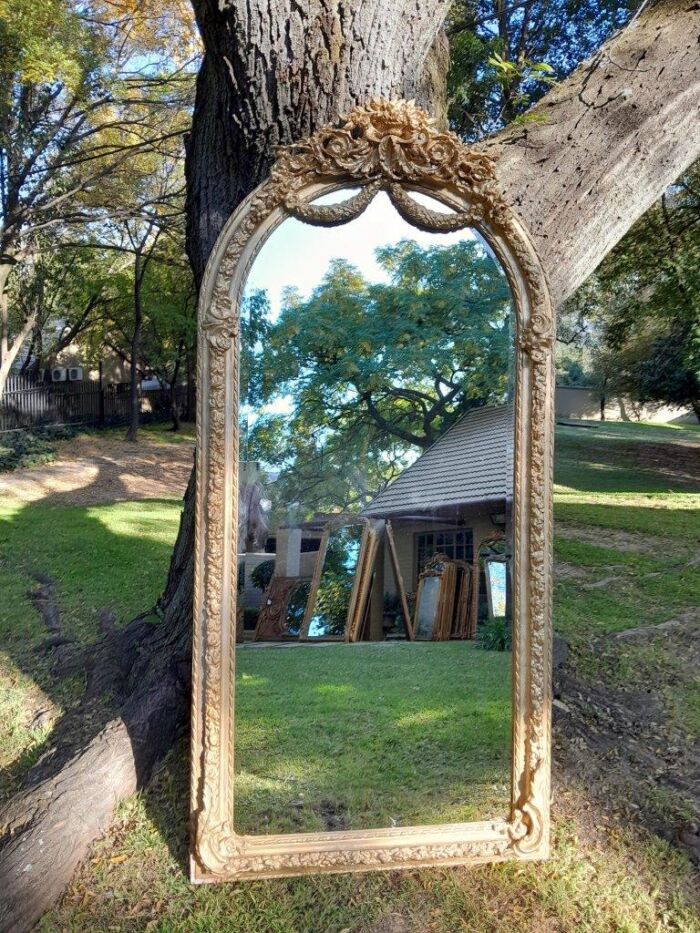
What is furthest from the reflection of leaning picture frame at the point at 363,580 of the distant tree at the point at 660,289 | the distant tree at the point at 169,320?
the distant tree at the point at 169,320

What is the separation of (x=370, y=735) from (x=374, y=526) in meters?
0.80

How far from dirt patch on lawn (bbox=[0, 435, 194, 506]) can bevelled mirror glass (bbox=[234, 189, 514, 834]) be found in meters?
7.64

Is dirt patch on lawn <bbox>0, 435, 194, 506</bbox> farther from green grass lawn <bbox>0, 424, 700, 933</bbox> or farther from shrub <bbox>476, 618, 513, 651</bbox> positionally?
shrub <bbox>476, 618, 513, 651</bbox>

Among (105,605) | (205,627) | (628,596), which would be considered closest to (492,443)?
(205,627)

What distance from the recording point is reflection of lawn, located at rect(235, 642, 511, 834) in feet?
9.50

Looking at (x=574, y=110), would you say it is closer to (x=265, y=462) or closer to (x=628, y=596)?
(x=265, y=462)

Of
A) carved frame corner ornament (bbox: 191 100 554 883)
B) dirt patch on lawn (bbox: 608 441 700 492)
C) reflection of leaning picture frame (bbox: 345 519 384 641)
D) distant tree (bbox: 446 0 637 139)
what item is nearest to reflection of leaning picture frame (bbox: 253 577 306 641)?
carved frame corner ornament (bbox: 191 100 554 883)

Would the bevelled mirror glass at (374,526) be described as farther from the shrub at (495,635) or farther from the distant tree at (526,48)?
the distant tree at (526,48)

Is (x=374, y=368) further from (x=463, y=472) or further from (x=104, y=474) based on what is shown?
(x=104, y=474)

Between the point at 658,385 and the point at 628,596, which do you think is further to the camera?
the point at 658,385

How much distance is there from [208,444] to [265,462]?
240 mm

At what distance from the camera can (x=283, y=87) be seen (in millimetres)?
3170

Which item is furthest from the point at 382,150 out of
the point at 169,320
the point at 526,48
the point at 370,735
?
the point at 169,320

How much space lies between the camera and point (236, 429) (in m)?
2.87
